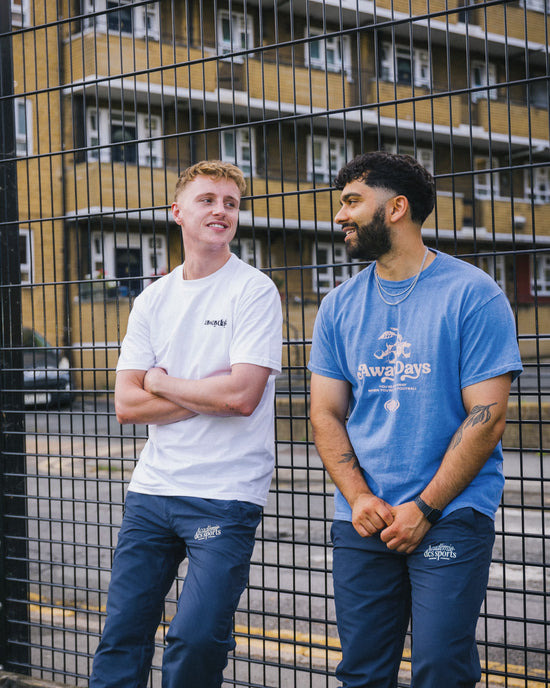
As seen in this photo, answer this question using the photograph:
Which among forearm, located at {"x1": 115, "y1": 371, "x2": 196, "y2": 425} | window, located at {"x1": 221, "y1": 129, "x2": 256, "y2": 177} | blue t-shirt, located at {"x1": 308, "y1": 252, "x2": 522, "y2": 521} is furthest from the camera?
window, located at {"x1": 221, "y1": 129, "x2": 256, "y2": 177}

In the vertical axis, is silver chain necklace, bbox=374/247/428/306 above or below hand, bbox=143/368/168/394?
above

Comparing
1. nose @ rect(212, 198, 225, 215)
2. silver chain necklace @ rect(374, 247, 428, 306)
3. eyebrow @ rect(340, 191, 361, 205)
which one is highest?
nose @ rect(212, 198, 225, 215)

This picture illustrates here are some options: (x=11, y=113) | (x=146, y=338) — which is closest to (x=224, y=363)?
(x=146, y=338)

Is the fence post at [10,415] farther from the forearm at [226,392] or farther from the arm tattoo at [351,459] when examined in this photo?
the arm tattoo at [351,459]

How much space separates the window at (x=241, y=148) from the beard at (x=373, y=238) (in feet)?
1.98

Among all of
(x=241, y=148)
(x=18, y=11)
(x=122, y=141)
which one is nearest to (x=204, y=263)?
(x=122, y=141)

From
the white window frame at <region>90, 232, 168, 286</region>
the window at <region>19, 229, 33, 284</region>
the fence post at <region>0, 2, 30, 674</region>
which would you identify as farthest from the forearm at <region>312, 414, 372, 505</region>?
the window at <region>19, 229, 33, 284</region>

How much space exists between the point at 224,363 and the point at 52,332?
178cm

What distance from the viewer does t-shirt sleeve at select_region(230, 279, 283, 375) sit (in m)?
2.49

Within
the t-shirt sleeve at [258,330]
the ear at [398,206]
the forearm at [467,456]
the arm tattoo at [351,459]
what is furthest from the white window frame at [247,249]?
the forearm at [467,456]

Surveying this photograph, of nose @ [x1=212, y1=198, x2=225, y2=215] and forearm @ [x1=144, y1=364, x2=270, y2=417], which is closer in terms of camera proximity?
forearm @ [x1=144, y1=364, x2=270, y2=417]

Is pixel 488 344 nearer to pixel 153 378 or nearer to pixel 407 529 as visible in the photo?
pixel 407 529

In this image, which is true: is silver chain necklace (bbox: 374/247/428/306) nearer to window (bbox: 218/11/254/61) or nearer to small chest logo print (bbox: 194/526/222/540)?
small chest logo print (bbox: 194/526/222/540)

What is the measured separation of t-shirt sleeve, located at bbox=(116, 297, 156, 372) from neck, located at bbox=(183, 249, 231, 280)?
24 centimetres
